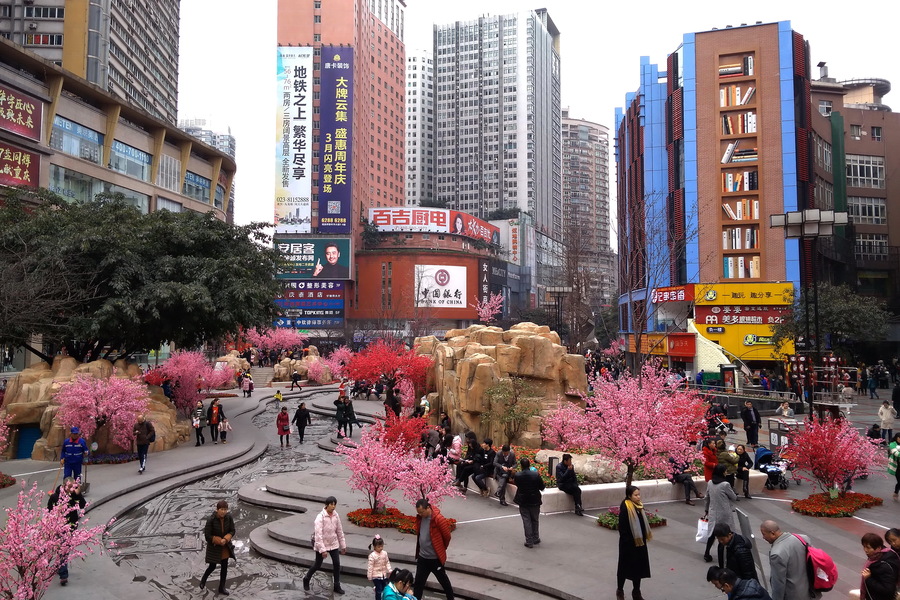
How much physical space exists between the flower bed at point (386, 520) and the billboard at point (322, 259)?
248 ft

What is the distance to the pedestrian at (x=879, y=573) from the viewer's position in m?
5.85

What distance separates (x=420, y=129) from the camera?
148125 mm

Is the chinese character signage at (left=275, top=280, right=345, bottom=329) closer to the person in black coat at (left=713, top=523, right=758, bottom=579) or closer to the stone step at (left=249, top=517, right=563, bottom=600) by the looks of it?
the stone step at (left=249, top=517, right=563, bottom=600)

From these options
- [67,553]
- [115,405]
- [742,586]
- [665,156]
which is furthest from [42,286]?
[665,156]

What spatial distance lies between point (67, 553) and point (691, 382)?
3062 centimetres

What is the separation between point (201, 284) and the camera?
2189 cm

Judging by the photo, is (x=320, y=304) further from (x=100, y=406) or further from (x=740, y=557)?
(x=740, y=557)

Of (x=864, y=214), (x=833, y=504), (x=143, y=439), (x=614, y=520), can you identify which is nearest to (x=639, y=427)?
(x=614, y=520)

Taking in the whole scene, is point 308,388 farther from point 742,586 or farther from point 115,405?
point 742,586

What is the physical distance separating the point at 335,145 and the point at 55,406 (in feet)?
234

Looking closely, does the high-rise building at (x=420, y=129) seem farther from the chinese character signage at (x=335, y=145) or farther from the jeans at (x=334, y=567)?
the jeans at (x=334, y=567)

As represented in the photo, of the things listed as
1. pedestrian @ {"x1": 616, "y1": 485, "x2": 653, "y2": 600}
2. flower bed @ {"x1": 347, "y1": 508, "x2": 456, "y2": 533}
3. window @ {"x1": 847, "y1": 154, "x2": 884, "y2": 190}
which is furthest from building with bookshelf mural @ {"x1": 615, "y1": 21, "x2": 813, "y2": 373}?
pedestrian @ {"x1": 616, "y1": 485, "x2": 653, "y2": 600}

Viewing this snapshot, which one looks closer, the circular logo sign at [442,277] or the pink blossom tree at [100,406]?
the pink blossom tree at [100,406]

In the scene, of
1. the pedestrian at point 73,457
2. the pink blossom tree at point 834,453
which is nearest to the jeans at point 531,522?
the pink blossom tree at point 834,453
